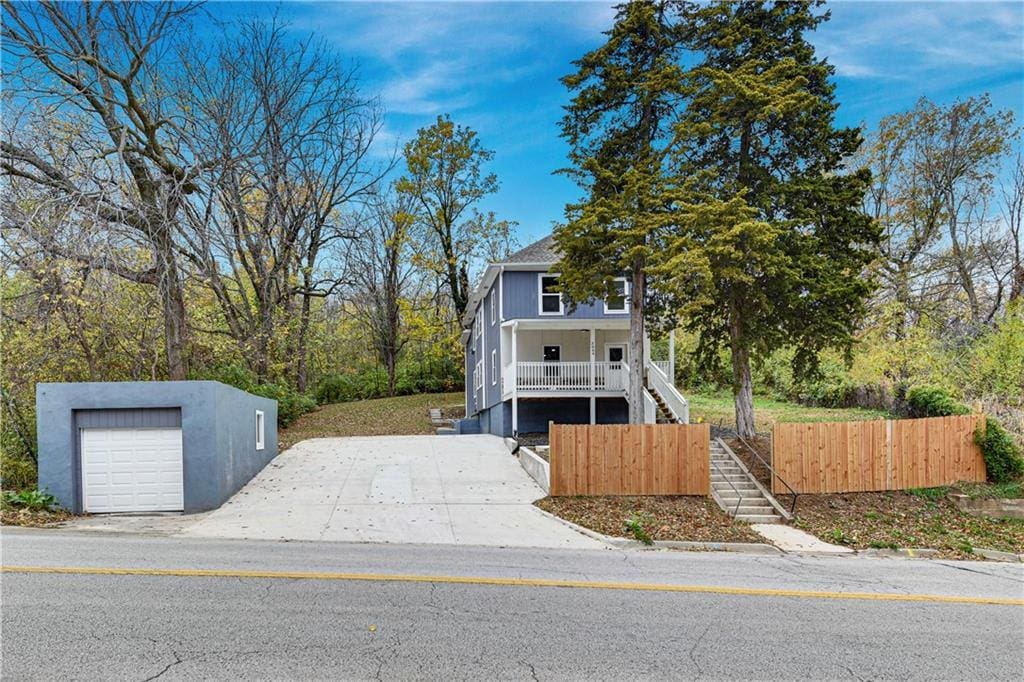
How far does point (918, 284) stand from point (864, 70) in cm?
1168

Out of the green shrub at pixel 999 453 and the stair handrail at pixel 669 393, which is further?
the stair handrail at pixel 669 393

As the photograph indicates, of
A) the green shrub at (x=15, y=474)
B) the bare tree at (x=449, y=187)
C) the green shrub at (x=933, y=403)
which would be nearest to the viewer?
the green shrub at (x=15, y=474)

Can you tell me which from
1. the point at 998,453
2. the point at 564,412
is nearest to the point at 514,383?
the point at 564,412

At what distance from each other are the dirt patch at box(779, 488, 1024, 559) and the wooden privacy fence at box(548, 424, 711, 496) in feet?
6.99

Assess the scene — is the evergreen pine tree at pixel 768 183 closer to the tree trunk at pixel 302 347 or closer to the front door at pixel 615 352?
the front door at pixel 615 352

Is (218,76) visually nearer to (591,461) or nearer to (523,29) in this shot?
(523,29)

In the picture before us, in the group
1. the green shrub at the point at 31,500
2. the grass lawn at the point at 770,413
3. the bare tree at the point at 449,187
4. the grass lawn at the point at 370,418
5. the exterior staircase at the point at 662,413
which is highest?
the bare tree at the point at 449,187

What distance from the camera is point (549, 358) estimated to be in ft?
78.6

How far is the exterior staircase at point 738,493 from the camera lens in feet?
42.2

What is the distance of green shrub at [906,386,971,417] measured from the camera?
17281 mm

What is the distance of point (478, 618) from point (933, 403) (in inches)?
695

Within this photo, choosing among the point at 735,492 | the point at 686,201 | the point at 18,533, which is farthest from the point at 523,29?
the point at 18,533

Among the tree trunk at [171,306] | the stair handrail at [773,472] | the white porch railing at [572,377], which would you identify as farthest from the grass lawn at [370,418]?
the stair handrail at [773,472]

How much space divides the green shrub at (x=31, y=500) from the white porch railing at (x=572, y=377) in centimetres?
1262
